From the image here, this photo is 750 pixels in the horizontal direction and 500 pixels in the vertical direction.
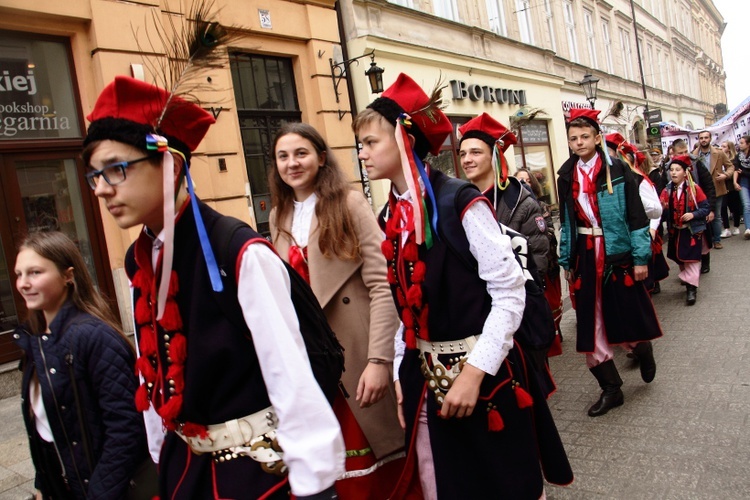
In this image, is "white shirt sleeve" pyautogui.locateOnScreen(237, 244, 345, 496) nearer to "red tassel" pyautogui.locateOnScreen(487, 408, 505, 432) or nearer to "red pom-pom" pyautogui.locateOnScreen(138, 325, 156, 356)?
"red pom-pom" pyautogui.locateOnScreen(138, 325, 156, 356)

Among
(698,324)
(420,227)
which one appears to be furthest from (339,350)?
(698,324)

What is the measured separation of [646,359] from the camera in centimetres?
424

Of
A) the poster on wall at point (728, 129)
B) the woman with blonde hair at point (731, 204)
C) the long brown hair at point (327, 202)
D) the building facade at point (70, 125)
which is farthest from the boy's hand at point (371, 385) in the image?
the poster on wall at point (728, 129)

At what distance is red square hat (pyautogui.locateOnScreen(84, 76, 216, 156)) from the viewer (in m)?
1.52

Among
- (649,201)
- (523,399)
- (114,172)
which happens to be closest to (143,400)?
(114,172)

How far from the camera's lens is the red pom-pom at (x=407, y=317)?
87.0 inches

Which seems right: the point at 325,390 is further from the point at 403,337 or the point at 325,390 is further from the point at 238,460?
the point at 403,337

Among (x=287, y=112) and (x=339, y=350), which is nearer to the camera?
(x=339, y=350)

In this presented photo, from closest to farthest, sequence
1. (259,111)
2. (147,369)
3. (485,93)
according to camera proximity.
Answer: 1. (147,369)
2. (259,111)
3. (485,93)

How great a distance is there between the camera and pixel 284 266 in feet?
5.22

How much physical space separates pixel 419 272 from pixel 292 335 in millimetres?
764

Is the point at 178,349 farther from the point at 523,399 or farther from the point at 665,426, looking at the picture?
the point at 665,426

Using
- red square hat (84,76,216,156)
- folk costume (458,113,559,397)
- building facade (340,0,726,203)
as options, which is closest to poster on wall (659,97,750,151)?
building facade (340,0,726,203)

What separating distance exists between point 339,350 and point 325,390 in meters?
0.14
